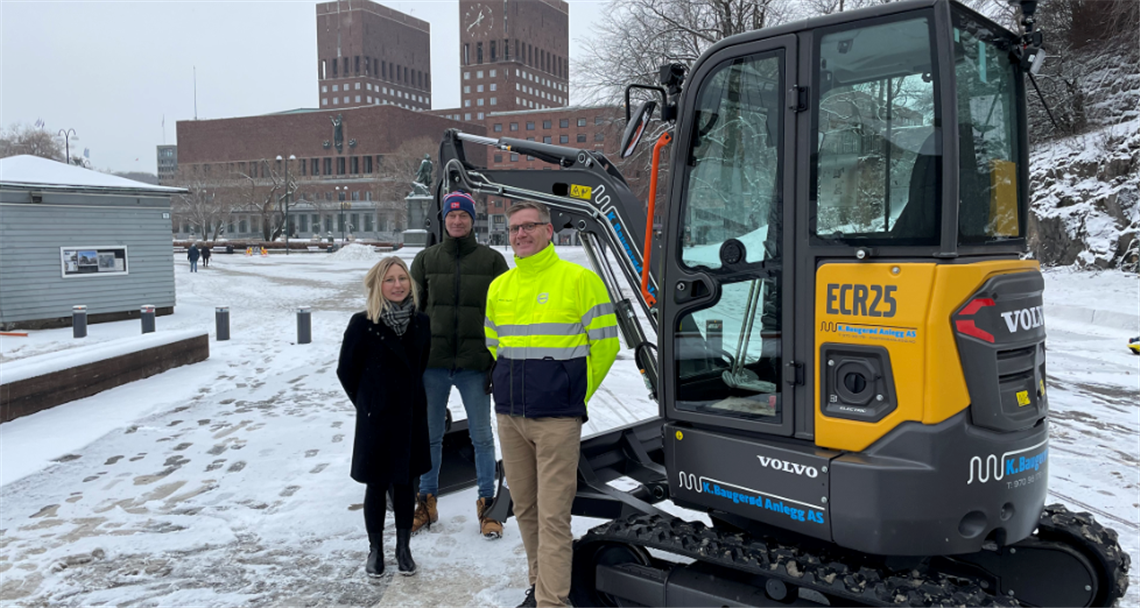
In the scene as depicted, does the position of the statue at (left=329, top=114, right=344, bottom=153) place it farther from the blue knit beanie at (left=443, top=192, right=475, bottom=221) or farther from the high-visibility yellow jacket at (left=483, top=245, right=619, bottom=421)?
the high-visibility yellow jacket at (left=483, top=245, right=619, bottom=421)

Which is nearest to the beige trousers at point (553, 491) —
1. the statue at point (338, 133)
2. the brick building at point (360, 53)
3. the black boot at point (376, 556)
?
the black boot at point (376, 556)

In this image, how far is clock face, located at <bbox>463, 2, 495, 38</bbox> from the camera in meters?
123

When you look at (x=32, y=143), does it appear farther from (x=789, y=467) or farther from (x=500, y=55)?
(x=789, y=467)

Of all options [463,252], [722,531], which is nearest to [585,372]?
[722,531]

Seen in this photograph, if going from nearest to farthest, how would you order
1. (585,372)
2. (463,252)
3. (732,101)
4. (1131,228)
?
(732,101)
(585,372)
(463,252)
(1131,228)

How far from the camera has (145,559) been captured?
4.84 meters

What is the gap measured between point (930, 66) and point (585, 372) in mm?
1989

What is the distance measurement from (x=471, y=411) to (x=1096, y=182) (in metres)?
20.7

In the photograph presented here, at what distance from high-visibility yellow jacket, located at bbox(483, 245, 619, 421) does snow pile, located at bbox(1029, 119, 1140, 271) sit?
63.0 ft

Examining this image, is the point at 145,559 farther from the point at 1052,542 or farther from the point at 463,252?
the point at 1052,542

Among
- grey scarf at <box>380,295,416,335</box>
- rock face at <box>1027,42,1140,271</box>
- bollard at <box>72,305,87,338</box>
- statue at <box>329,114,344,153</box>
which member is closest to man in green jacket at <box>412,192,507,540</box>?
grey scarf at <box>380,295,416,335</box>

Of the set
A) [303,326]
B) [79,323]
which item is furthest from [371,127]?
[303,326]

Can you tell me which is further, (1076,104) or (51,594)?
(1076,104)

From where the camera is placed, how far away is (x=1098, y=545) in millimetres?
3488
